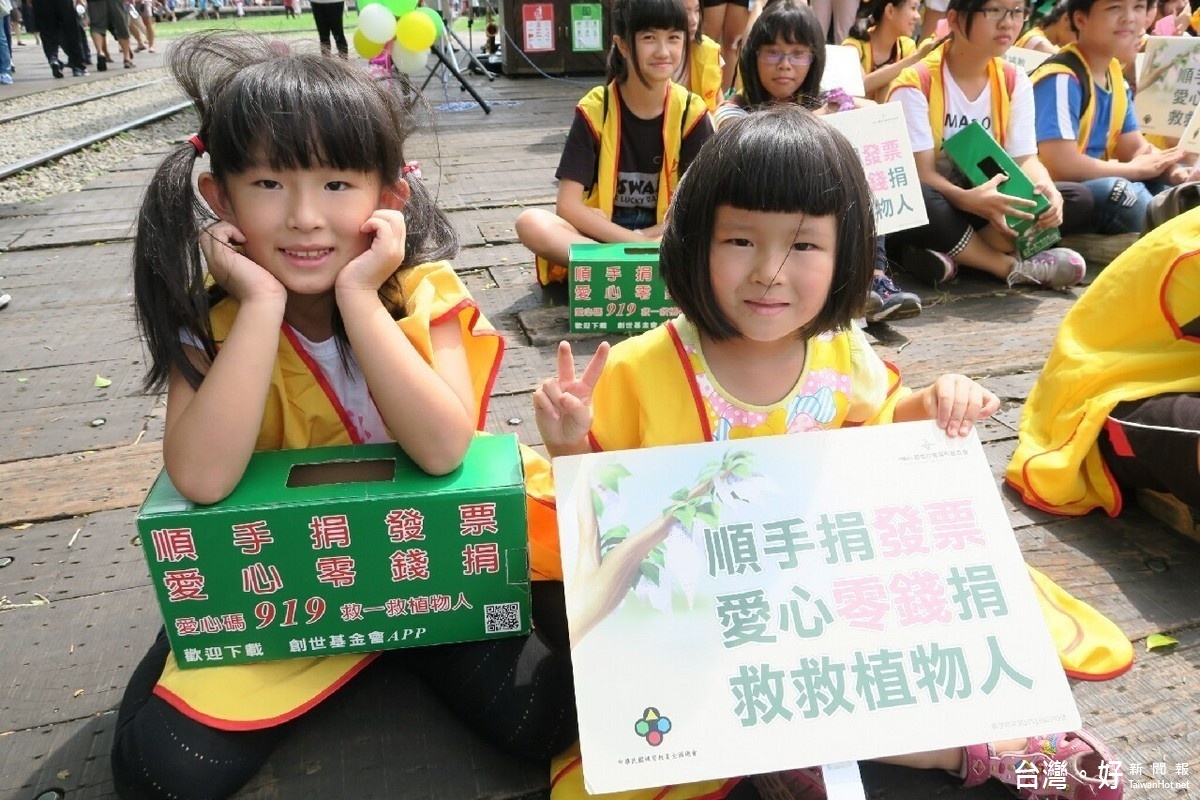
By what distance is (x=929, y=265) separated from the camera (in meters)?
3.09

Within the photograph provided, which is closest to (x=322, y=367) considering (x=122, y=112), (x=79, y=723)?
(x=79, y=723)

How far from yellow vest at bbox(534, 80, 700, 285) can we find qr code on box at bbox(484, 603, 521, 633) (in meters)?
1.89

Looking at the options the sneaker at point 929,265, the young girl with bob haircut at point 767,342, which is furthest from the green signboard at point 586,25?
the young girl with bob haircut at point 767,342

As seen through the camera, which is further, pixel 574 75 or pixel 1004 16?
pixel 574 75

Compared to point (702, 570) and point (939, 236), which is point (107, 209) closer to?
point (939, 236)

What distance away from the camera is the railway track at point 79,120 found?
16.9ft

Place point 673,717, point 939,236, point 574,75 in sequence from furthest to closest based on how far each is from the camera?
point 574,75, point 939,236, point 673,717

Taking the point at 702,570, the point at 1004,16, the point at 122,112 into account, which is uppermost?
the point at 1004,16

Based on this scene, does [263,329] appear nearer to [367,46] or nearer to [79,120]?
[367,46]

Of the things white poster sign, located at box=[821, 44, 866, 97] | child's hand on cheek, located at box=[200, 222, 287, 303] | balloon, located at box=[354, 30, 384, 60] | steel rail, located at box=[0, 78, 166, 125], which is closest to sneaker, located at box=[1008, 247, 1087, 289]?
white poster sign, located at box=[821, 44, 866, 97]

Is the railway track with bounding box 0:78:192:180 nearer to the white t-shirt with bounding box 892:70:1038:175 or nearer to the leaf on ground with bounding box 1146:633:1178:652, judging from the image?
the white t-shirt with bounding box 892:70:1038:175

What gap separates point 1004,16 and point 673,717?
9.10 ft

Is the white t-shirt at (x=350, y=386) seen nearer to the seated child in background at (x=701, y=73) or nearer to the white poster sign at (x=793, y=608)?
the white poster sign at (x=793, y=608)

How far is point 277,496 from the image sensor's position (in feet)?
3.59
